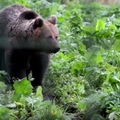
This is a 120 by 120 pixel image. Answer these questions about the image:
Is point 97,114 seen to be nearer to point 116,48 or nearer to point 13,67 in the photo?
point 13,67

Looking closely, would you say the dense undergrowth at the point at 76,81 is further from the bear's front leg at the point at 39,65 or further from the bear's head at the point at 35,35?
the bear's head at the point at 35,35

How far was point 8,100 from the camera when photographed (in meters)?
3.55

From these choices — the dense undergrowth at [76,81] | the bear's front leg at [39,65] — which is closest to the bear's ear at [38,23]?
the bear's front leg at [39,65]

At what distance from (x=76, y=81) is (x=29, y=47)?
1.78 ft

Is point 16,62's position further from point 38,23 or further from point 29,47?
point 38,23

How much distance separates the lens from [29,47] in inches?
172

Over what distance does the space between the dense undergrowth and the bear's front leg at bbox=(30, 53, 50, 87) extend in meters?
0.11

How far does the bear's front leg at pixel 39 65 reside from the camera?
4.38 m

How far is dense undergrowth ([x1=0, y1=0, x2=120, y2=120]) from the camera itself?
3.37 metres

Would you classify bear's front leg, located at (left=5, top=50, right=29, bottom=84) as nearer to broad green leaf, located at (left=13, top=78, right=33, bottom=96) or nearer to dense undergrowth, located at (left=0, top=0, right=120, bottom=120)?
dense undergrowth, located at (left=0, top=0, right=120, bottom=120)

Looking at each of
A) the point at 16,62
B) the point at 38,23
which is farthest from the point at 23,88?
the point at 38,23

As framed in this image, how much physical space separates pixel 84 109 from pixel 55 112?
0.53 metres

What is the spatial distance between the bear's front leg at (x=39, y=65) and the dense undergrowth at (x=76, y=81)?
11 cm

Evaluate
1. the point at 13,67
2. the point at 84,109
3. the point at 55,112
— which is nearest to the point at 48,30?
the point at 13,67
